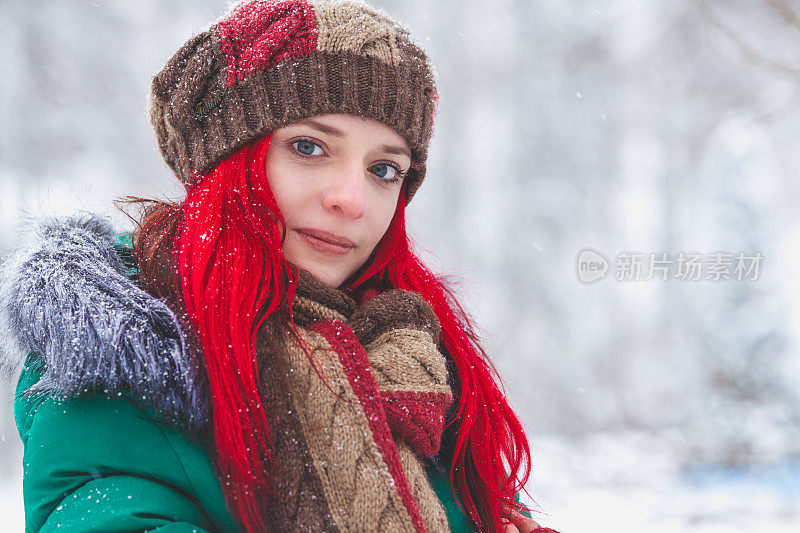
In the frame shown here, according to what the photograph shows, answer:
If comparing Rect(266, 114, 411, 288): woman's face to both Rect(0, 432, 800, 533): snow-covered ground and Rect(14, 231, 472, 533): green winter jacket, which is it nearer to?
Rect(14, 231, 472, 533): green winter jacket

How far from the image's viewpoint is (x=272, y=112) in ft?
3.67

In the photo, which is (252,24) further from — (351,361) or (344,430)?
(344,430)

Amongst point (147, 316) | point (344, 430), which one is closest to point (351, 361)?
point (344, 430)

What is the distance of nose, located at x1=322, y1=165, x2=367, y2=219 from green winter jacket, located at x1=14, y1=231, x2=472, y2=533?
48cm

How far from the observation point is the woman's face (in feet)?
3.68

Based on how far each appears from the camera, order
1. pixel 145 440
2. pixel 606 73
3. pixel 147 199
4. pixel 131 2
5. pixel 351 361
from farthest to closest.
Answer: pixel 606 73
pixel 131 2
pixel 147 199
pixel 351 361
pixel 145 440

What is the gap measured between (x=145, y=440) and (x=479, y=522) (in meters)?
0.74

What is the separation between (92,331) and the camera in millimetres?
870

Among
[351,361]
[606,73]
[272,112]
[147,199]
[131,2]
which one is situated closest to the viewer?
[351,361]

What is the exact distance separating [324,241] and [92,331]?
1.47 ft

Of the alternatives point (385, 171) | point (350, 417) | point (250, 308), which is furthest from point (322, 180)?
point (350, 417)

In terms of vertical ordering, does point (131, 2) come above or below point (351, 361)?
above

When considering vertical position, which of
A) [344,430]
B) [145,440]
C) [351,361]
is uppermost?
[351,361]

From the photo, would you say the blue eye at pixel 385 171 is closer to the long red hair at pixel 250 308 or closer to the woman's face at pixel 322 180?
the woman's face at pixel 322 180
